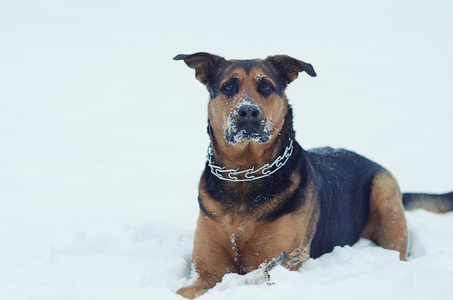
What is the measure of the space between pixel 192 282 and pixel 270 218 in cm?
91

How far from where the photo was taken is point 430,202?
672cm

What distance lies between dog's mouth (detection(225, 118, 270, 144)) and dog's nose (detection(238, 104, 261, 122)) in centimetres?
4

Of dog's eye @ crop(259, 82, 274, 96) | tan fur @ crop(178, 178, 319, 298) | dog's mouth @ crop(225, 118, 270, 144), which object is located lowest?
tan fur @ crop(178, 178, 319, 298)

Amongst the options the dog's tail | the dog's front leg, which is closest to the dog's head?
the dog's front leg

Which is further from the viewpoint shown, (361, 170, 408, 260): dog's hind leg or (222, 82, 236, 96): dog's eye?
(361, 170, 408, 260): dog's hind leg

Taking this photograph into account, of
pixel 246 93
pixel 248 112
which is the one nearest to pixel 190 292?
pixel 248 112

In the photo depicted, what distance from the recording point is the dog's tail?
6.66 metres

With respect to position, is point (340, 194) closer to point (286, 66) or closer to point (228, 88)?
point (286, 66)

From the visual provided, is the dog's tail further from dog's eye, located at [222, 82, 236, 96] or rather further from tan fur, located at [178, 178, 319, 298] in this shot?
dog's eye, located at [222, 82, 236, 96]

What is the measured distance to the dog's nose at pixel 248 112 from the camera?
4227 mm

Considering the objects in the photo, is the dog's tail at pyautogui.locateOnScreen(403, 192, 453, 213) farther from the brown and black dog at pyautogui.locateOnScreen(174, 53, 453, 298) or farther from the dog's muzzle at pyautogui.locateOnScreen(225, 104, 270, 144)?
the dog's muzzle at pyautogui.locateOnScreen(225, 104, 270, 144)

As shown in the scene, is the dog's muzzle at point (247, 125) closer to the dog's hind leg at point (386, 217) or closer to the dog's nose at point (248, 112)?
the dog's nose at point (248, 112)

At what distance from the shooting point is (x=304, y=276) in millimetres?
3709

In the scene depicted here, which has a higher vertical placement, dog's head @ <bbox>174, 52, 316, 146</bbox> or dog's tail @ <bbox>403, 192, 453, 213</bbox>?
dog's head @ <bbox>174, 52, 316, 146</bbox>
